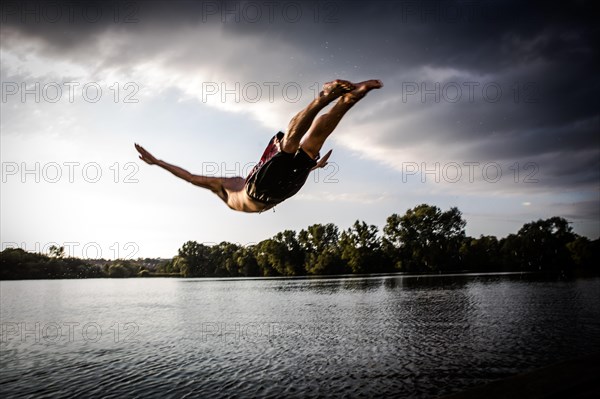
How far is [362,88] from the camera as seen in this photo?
3.29 meters

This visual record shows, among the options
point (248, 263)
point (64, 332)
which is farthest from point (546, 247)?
point (64, 332)

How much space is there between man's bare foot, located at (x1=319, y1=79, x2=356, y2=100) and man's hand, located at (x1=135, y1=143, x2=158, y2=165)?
299 centimetres

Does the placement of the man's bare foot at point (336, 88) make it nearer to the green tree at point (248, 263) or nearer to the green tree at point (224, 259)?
the green tree at point (248, 263)

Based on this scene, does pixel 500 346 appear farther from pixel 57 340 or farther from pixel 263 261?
pixel 263 261

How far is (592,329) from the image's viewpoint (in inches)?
902

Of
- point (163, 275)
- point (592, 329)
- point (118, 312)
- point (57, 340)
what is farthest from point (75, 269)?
point (592, 329)

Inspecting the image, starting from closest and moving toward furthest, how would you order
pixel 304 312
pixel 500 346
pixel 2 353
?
pixel 500 346 < pixel 2 353 < pixel 304 312

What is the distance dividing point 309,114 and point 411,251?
107769 mm

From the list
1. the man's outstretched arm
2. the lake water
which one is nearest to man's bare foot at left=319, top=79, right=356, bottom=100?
the man's outstretched arm

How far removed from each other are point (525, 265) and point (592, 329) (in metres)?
85.3

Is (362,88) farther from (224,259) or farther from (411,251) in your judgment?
(224,259)

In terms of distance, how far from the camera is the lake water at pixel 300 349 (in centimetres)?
1587

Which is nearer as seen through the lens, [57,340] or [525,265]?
[57,340]

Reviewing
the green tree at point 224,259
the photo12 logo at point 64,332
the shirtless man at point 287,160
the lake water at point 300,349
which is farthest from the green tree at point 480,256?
the shirtless man at point 287,160
